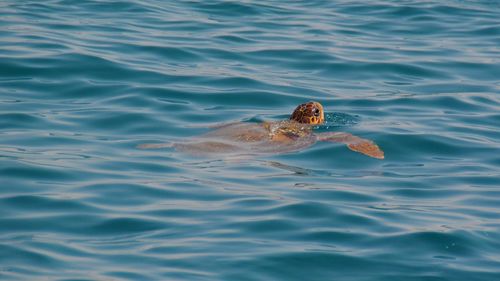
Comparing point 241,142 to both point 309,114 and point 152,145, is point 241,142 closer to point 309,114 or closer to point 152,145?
point 152,145

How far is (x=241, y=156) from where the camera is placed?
1128cm

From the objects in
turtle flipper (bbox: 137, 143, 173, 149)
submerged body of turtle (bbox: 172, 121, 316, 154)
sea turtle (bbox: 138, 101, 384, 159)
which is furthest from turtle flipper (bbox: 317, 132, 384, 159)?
turtle flipper (bbox: 137, 143, 173, 149)

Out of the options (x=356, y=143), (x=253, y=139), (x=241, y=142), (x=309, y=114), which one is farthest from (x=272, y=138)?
(x=356, y=143)

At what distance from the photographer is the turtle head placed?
12.6 m

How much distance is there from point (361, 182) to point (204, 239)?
2.62 metres

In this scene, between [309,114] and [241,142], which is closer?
[241,142]

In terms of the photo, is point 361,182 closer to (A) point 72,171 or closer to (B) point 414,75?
(A) point 72,171

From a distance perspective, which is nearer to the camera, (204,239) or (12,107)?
(204,239)

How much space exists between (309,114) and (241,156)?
68.1 inches

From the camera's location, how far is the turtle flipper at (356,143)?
37.6ft

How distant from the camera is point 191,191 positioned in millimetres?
9883

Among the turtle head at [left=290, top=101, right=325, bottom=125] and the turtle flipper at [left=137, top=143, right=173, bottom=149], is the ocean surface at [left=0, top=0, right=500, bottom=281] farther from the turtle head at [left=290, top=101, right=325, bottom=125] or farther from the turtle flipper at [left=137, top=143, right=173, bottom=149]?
the turtle head at [left=290, top=101, right=325, bottom=125]

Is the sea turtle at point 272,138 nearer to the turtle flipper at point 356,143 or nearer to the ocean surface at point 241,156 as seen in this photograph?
the turtle flipper at point 356,143

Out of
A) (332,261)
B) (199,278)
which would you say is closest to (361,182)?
(332,261)
